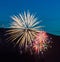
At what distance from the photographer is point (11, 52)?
3409 cm

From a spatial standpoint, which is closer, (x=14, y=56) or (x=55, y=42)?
(x=14, y=56)

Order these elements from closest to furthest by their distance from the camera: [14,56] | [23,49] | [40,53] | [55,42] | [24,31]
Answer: [24,31] < [14,56] < [23,49] < [40,53] < [55,42]

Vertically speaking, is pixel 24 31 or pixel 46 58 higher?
pixel 24 31

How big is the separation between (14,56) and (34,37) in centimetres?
385

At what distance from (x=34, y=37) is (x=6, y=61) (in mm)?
5197

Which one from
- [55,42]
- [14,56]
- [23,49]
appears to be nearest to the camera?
[14,56]

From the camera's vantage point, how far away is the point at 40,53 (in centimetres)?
3859

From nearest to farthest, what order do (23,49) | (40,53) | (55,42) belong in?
(23,49)
(40,53)
(55,42)

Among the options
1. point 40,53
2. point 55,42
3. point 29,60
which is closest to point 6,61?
point 29,60

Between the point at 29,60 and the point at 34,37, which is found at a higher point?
the point at 34,37

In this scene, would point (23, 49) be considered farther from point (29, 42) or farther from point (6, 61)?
point (6, 61)

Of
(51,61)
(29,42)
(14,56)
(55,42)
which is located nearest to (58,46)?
(55,42)

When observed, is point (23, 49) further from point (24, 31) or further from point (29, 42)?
point (24, 31)

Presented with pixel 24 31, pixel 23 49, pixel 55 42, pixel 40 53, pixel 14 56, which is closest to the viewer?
pixel 24 31
